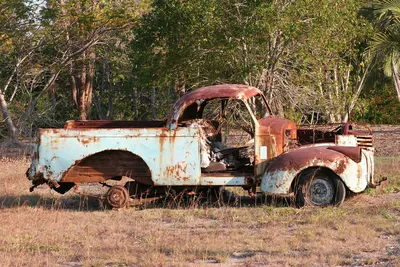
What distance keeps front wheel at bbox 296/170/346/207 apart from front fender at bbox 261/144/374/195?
0.15 metres

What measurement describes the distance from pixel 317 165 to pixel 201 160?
5.65ft

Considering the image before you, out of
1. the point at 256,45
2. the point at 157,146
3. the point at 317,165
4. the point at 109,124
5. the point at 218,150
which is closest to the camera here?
the point at 317,165

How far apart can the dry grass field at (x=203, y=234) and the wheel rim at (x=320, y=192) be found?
304 millimetres

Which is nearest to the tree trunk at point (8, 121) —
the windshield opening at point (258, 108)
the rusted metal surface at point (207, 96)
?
the windshield opening at point (258, 108)

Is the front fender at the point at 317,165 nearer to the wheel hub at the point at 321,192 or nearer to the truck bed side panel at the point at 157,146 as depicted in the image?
the wheel hub at the point at 321,192

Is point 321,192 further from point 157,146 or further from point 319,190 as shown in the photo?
point 157,146

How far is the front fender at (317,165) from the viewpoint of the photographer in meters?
9.93

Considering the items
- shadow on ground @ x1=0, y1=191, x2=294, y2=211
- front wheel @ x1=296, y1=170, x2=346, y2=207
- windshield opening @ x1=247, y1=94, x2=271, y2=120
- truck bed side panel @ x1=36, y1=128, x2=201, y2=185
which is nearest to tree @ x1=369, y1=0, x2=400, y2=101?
windshield opening @ x1=247, y1=94, x2=271, y2=120

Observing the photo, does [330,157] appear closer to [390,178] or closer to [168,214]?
[168,214]

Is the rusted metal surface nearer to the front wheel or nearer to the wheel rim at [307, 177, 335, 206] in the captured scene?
the front wheel

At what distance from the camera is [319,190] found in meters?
10.2

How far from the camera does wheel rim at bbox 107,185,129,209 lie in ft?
34.9

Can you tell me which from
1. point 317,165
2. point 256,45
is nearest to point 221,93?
point 317,165

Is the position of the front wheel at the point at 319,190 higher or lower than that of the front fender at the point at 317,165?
lower
